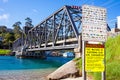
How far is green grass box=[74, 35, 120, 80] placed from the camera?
1340cm

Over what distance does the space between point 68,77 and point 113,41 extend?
4.60m

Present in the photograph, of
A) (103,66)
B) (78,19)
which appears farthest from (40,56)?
(103,66)

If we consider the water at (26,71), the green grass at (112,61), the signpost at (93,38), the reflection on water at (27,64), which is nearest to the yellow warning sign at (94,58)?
the signpost at (93,38)

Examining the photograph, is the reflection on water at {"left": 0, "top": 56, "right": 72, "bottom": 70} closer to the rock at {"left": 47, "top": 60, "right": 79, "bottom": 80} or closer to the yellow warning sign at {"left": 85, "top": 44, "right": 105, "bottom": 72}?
the rock at {"left": 47, "top": 60, "right": 79, "bottom": 80}

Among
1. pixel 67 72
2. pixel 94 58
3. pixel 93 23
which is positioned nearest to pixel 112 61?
pixel 67 72

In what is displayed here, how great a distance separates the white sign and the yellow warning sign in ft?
0.84

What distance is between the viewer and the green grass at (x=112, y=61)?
1340 centimetres

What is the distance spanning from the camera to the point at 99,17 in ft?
27.4

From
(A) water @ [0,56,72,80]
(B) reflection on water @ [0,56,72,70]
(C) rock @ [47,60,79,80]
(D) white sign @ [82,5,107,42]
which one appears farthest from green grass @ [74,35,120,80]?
(B) reflection on water @ [0,56,72,70]

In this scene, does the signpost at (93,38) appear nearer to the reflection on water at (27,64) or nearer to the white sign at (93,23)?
the white sign at (93,23)

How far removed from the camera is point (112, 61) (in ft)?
54.7

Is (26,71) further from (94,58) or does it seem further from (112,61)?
(94,58)

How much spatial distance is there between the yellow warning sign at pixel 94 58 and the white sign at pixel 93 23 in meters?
0.26

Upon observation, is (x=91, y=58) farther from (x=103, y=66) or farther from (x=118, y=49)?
(x=118, y=49)
